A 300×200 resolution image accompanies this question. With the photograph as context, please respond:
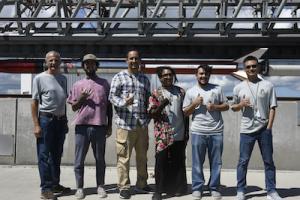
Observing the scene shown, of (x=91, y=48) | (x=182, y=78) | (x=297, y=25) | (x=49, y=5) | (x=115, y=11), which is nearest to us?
(x=182, y=78)

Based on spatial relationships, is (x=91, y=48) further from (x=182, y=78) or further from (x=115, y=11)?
(x=182, y=78)

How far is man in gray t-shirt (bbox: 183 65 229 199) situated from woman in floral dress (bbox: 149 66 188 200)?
0.15 meters

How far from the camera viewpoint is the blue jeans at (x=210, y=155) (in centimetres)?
653

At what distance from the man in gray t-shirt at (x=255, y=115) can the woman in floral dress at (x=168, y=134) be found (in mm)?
745

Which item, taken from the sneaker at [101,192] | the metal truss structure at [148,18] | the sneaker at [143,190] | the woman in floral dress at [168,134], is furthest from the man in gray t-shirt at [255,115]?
the metal truss structure at [148,18]

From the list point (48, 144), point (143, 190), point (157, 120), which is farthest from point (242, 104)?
point (48, 144)

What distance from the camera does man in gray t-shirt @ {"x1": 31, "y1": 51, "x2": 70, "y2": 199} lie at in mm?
6422

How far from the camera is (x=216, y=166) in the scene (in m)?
6.55

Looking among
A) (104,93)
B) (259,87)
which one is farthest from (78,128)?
(259,87)

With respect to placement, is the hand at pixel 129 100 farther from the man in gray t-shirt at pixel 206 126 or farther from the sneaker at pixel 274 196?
the sneaker at pixel 274 196

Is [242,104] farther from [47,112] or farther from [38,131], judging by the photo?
[38,131]

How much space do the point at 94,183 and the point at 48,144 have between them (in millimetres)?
1400

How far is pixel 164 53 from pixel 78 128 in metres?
12.8

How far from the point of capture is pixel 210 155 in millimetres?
6617
